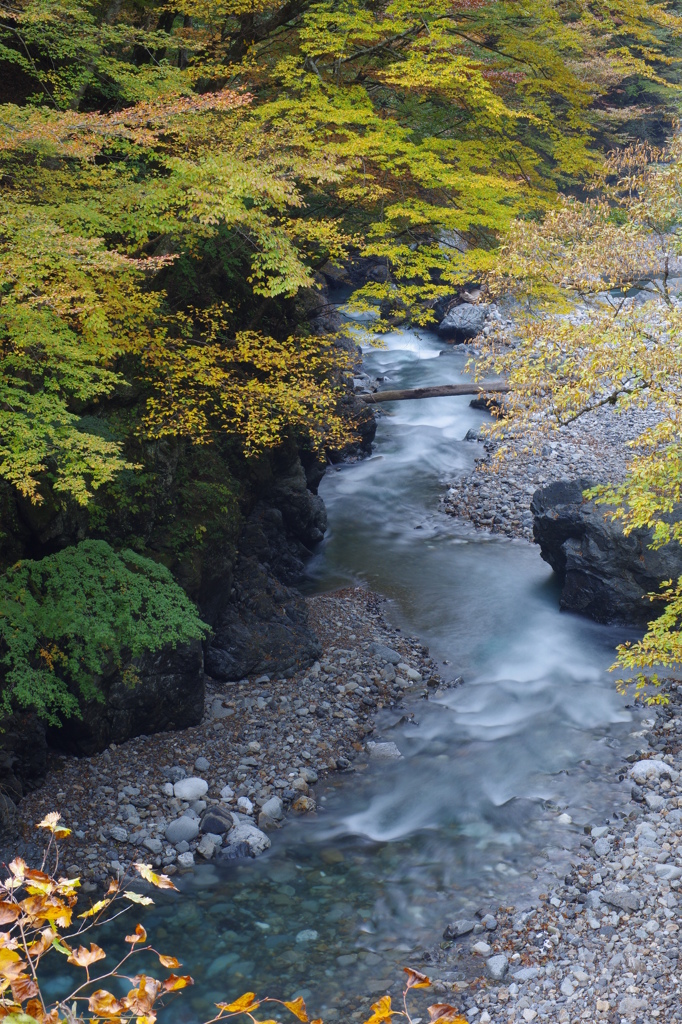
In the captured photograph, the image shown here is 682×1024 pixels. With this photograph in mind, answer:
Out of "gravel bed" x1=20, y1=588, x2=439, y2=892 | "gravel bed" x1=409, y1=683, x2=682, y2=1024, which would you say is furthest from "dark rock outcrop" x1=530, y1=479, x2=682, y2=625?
"gravel bed" x1=409, y1=683, x2=682, y2=1024

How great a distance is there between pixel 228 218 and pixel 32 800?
577cm

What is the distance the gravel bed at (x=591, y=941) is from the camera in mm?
5180

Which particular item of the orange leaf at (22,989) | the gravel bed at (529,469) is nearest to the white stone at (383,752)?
the gravel bed at (529,469)

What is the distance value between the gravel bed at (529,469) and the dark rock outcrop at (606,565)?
2.12m

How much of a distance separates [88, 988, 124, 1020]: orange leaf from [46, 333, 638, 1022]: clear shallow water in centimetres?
416

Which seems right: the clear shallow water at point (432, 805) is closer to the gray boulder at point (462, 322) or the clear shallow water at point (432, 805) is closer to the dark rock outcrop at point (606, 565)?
the dark rock outcrop at point (606, 565)

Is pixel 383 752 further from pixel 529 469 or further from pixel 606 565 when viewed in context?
pixel 529 469

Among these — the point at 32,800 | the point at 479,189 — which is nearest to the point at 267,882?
the point at 32,800

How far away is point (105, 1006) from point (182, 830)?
565 centimetres

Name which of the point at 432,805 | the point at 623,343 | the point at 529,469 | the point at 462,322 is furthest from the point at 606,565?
the point at 462,322

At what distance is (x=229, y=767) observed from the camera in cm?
807

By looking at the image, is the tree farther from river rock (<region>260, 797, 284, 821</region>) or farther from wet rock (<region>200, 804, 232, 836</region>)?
wet rock (<region>200, 804, 232, 836</region>)

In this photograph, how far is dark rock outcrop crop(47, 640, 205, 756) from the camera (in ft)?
25.3

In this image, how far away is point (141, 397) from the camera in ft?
29.1
